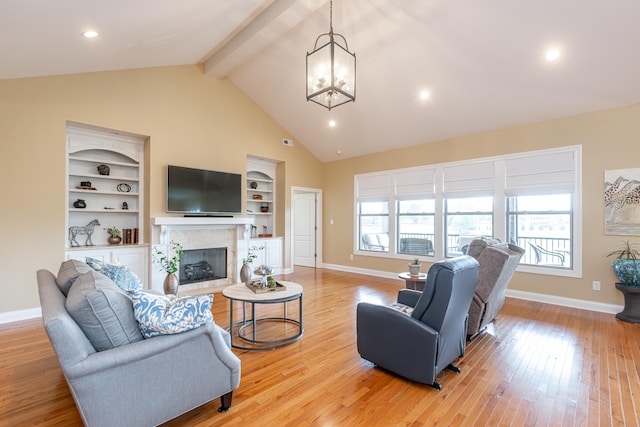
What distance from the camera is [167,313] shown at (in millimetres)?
1834

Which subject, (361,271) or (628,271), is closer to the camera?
(628,271)

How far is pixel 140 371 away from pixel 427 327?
76.0 inches

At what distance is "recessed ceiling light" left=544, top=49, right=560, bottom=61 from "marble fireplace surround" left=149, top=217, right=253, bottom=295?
5.31m

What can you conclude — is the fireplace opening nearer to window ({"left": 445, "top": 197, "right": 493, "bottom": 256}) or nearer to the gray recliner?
the gray recliner

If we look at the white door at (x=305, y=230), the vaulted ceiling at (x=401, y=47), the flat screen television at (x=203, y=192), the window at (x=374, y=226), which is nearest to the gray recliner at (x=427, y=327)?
the vaulted ceiling at (x=401, y=47)

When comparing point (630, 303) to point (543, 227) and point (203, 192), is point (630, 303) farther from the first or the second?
point (203, 192)

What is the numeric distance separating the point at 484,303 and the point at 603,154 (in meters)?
3.20

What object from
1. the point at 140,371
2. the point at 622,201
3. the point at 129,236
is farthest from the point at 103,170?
the point at 622,201

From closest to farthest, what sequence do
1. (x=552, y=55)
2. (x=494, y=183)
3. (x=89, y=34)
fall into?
(x=89, y=34), (x=552, y=55), (x=494, y=183)

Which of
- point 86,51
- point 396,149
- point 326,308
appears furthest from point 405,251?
point 86,51

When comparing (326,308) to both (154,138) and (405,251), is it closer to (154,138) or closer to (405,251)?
(405,251)

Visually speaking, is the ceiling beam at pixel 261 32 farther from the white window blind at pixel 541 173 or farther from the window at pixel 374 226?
the window at pixel 374 226

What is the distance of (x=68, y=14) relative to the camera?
2.88 m

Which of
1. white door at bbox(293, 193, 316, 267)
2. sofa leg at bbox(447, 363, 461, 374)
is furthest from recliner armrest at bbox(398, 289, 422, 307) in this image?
white door at bbox(293, 193, 316, 267)
